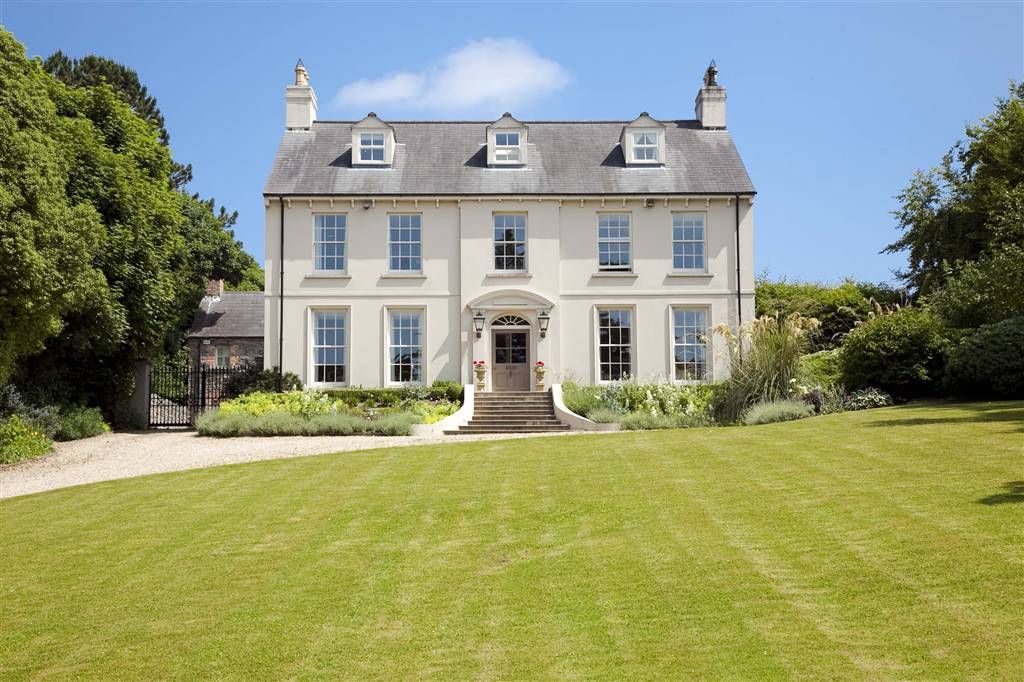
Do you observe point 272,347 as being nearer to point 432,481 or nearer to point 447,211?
point 447,211

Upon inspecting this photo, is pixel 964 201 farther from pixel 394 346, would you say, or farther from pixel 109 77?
pixel 109 77

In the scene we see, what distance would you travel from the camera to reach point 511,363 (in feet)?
93.6

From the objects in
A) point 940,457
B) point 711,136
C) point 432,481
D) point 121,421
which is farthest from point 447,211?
point 940,457

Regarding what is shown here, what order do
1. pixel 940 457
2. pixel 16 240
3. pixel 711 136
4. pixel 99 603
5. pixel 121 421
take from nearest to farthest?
pixel 99 603
pixel 940 457
pixel 16 240
pixel 121 421
pixel 711 136

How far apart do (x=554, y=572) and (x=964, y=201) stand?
3318 centimetres

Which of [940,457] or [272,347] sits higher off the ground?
[272,347]

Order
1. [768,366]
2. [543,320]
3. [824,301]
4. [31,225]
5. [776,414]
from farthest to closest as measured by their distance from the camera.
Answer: [824,301] → [543,320] → [768,366] → [776,414] → [31,225]

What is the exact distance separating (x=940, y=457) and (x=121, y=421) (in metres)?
23.9

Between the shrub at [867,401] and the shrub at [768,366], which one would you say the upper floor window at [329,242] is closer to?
the shrub at [768,366]

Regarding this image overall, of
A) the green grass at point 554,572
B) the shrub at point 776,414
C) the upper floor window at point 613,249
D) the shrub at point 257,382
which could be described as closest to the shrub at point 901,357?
the shrub at point 776,414

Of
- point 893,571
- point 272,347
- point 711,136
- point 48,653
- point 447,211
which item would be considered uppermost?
point 711,136

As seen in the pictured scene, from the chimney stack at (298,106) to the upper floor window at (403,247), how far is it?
537 centimetres

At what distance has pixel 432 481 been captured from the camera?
12055mm

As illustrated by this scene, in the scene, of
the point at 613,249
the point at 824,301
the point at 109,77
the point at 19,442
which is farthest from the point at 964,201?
the point at 109,77
